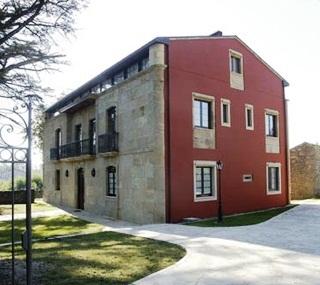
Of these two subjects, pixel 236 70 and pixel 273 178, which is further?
pixel 273 178

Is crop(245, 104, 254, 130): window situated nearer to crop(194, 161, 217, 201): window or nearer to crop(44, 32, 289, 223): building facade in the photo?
crop(44, 32, 289, 223): building facade

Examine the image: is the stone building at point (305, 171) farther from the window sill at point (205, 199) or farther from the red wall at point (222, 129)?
the window sill at point (205, 199)

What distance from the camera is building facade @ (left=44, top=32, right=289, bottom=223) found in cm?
1514

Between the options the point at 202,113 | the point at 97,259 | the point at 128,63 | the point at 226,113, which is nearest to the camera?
the point at 97,259

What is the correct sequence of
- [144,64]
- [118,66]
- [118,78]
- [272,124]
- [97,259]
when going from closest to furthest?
1. [97,259]
2. [144,64]
3. [118,66]
4. [118,78]
5. [272,124]

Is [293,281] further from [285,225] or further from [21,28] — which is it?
[21,28]

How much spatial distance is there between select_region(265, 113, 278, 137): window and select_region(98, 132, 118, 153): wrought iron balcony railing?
337 inches

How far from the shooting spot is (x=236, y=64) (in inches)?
754

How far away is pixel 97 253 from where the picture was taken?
8977 mm

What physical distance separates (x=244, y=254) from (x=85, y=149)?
1473cm

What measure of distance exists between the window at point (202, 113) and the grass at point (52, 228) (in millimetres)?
6065

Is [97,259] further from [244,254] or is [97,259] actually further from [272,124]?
[272,124]

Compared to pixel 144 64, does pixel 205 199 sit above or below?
below

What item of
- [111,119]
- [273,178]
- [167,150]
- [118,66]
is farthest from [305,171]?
[118,66]
